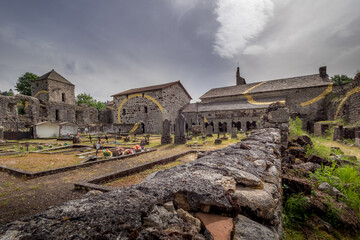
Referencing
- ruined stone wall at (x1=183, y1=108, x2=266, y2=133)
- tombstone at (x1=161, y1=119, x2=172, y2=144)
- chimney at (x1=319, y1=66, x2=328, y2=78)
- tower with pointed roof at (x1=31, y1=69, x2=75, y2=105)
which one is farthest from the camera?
tower with pointed roof at (x1=31, y1=69, x2=75, y2=105)

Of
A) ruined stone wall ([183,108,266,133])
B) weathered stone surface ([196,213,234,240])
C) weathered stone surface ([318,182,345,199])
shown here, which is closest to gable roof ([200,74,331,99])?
ruined stone wall ([183,108,266,133])

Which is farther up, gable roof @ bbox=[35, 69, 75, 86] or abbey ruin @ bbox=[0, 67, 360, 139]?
gable roof @ bbox=[35, 69, 75, 86]

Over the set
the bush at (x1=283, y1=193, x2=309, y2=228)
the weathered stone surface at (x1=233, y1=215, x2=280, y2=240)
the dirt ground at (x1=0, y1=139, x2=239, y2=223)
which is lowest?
the dirt ground at (x1=0, y1=139, x2=239, y2=223)

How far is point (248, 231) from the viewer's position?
1.10m

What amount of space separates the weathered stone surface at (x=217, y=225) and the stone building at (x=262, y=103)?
21.4 m

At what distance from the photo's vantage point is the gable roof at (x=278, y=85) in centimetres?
2269

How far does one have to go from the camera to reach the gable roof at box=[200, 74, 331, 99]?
22.7 metres

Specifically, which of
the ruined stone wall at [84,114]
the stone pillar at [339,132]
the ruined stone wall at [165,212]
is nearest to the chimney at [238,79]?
the stone pillar at [339,132]

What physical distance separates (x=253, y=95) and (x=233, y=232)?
92.6 feet

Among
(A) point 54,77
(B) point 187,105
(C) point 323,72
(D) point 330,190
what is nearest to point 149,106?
(B) point 187,105

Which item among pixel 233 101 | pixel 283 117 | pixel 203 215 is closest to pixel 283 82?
pixel 233 101

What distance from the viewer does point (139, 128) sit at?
24.3 meters

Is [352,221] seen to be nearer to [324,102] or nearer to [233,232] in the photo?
[233,232]

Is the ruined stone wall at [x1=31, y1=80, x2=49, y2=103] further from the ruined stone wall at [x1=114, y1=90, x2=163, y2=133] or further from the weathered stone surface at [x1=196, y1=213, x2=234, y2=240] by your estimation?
the weathered stone surface at [x1=196, y1=213, x2=234, y2=240]
